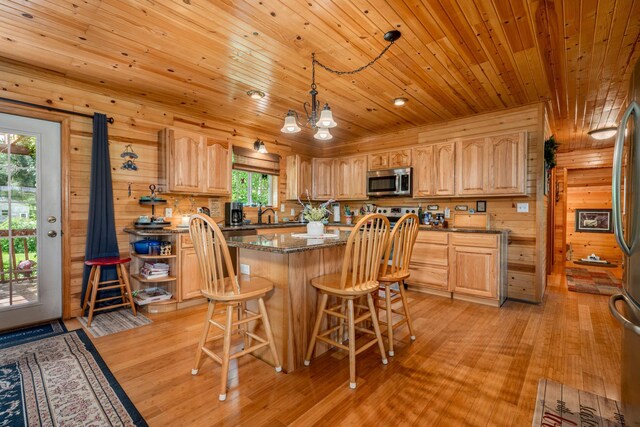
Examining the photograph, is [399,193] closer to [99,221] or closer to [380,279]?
[380,279]

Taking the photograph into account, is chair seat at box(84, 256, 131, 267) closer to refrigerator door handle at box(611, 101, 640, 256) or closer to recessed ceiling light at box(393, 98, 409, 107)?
recessed ceiling light at box(393, 98, 409, 107)

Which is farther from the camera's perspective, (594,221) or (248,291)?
(594,221)

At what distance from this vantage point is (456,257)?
3910mm

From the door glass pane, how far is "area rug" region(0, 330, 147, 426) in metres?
0.67

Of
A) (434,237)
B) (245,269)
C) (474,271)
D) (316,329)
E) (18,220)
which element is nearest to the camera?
(316,329)

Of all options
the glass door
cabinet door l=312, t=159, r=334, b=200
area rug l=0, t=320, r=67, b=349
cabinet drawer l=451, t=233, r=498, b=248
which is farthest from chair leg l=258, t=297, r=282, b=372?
cabinet door l=312, t=159, r=334, b=200

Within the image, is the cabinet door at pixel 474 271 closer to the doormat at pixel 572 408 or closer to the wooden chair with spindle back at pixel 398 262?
the wooden chair with spindle back at pixel 398 262

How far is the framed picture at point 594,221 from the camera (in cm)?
644

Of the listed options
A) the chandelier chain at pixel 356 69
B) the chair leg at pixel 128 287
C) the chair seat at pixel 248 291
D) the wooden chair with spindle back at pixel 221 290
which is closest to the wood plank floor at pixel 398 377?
the wooden chair with spindle back at pixel 221 290

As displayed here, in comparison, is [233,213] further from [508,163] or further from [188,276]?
[508,163]

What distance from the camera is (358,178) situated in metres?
5.34

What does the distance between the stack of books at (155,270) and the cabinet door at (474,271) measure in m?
3.47

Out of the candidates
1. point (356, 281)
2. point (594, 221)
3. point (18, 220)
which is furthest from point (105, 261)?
point (594, 221)

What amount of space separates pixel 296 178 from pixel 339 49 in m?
2.99
